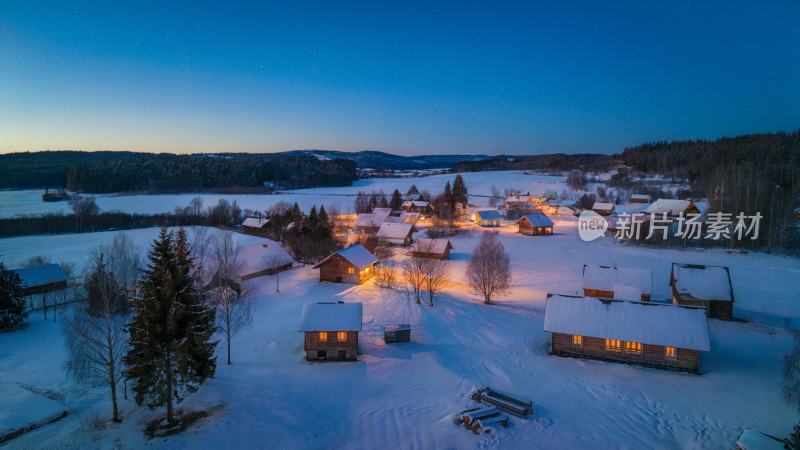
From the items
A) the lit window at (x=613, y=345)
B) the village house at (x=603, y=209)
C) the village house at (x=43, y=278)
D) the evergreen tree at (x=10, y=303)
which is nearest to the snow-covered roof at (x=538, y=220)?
the village house at (x=603, y=209)

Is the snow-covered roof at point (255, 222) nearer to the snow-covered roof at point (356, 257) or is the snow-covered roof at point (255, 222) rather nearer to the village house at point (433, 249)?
the snow-covered roof at point (356, 257)

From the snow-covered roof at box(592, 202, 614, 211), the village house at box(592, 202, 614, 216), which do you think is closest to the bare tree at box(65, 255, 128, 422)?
the village house at box(592, 202, 614, 216)

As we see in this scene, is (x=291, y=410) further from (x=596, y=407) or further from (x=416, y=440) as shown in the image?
(x=596, y=407)

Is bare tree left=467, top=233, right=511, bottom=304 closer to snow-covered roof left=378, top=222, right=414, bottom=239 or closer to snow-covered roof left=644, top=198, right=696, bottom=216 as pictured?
snow-covered roof left=378, top=222, right=414, bottom=239

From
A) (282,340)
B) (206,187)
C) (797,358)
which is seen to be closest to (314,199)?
(206,187)

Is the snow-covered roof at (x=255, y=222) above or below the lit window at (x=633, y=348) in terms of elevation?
above

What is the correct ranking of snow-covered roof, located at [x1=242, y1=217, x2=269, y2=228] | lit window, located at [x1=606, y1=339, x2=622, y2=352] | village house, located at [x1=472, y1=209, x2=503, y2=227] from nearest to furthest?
1. lit window, located at [x1=606, y1=339, x2=622, y2=352]
2. snow-covered roof, located at [x1=242, y1=217, x2=269, y2=228]
3. village house, located at [x1=472, y1=209, x2=503, y2=227]

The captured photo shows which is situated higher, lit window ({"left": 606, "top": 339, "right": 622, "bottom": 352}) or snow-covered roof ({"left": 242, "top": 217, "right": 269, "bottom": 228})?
snow-covered roof ({"left": 242, "top": 217, "right": 269, "bottom": 228})

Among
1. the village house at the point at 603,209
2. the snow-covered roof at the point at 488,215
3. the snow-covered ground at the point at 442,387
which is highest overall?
the village house at the point at 603,209
